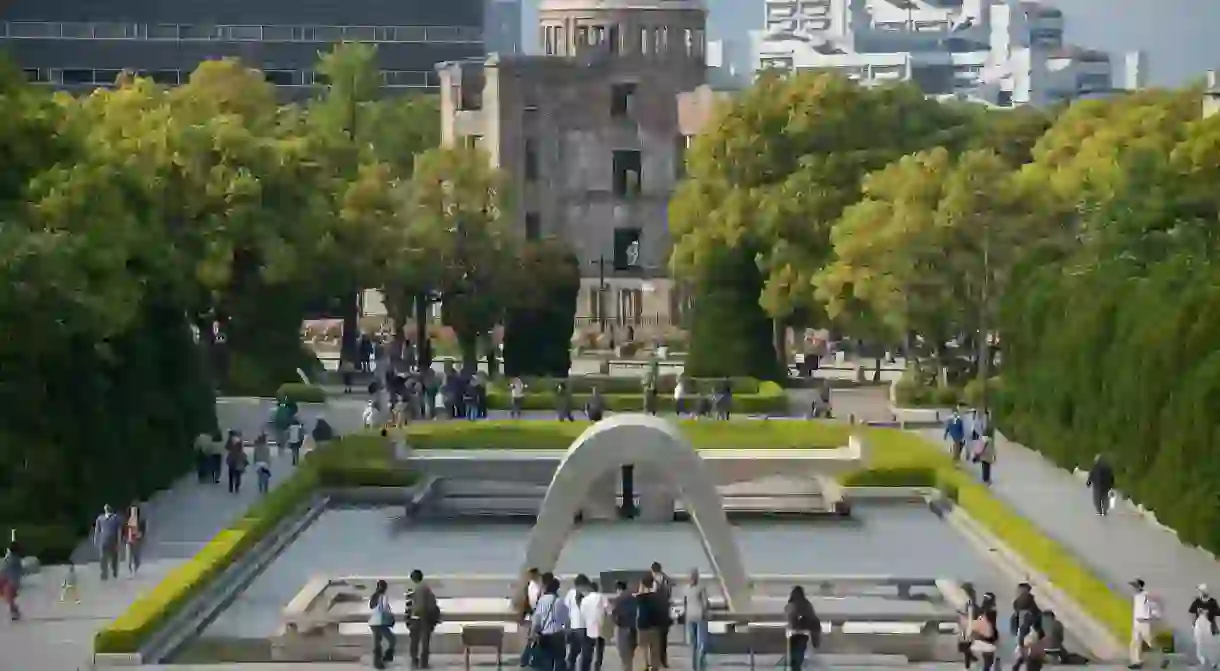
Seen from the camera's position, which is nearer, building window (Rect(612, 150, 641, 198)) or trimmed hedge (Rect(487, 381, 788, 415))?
trimmed hedge (Rect(487, 381, 788, 415))

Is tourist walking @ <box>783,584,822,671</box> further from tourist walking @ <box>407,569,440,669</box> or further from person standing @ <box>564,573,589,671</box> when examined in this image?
tourist walking @ <box>407,569,440,669</box>

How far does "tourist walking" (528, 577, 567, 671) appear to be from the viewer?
32.8 metres

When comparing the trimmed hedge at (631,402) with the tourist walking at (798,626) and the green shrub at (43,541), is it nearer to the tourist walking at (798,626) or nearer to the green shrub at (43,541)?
the green shrub at (43,541)

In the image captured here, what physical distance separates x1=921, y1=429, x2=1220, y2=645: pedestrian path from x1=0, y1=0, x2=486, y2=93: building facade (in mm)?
93765

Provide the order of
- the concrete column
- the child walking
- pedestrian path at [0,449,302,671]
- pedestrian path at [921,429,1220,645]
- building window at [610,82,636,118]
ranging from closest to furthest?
pedestrian path at [0,449,302,671] → the child walking → pedestrian path at [921,429,1220,645] → the concrete column → building window at [610,82,636,118]

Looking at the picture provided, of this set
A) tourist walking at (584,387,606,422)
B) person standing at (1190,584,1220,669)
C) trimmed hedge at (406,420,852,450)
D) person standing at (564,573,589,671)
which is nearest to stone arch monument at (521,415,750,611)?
person standing at (564,573,589,671)

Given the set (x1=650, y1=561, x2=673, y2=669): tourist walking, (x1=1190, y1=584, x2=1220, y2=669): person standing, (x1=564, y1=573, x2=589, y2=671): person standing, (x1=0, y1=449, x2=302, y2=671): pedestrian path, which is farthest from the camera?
(x1=0, y1=449, x2=302, y2=671): pedestrian path

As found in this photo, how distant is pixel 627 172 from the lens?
328ft

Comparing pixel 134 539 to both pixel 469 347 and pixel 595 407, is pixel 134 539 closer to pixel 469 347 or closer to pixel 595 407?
pixel 595 407

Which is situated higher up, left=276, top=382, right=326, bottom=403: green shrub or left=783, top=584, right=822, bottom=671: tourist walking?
left=276, top=382, right=326, bottom=403: green shrub

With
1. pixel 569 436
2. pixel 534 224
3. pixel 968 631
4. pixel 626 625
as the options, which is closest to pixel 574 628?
pixel 626 625

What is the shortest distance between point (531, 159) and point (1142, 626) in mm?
64973

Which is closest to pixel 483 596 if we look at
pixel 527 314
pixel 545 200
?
pixel 527 314

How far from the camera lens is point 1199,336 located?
158ft
